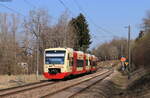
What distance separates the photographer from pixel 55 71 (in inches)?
1122

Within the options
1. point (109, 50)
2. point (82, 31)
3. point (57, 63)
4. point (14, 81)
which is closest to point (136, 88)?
point (57, 63)

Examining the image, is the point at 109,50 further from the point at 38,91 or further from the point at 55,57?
the point at 38,91

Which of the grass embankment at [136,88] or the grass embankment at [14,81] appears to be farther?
the grass embankment at [14,81]

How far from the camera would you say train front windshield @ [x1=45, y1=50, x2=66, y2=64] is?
29.1 m

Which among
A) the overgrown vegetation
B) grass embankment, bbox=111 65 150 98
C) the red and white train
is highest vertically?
the overgrown vegetation

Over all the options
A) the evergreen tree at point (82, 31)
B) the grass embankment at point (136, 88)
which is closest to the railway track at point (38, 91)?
the grass embankment at point (136, 88)

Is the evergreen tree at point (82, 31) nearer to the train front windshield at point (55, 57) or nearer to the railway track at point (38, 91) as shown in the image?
the train front windshield at point (55, 57)

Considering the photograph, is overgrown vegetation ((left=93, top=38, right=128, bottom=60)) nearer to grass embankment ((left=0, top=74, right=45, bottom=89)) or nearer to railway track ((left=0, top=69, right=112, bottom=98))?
grass embankment ((left=0, top=74, right=45, bottom=89))

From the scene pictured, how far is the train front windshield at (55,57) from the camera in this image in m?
29.1

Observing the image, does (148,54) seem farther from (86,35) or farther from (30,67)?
(86,35)

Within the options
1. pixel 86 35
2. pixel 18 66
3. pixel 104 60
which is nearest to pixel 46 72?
pixel 18 66

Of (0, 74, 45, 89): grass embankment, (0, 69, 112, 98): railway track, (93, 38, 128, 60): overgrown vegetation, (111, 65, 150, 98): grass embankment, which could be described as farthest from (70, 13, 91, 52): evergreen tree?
(93, 38, 128, 60): overgrown vegetation

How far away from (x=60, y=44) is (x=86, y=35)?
19856 millimetres

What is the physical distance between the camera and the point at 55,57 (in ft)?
96.3
